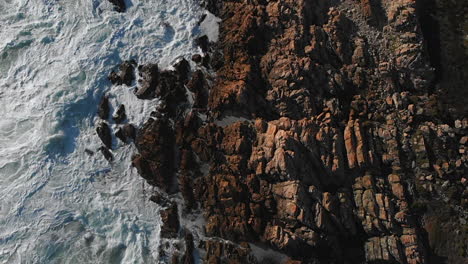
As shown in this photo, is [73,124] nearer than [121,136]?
No

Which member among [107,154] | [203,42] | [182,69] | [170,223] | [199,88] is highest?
[203,42]

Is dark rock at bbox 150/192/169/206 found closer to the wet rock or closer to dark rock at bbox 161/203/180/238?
dark rock at bbox 161/203/180/238

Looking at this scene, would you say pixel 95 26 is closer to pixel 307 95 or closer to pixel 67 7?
pixel 67 7

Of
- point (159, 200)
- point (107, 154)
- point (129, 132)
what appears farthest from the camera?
point (129, 132)

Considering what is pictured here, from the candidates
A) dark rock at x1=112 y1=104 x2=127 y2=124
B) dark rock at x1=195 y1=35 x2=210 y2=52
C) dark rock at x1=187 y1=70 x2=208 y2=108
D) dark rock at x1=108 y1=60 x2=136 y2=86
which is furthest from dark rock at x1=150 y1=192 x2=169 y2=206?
dark rock at x1=195 y1=35 x2=210 y2=52

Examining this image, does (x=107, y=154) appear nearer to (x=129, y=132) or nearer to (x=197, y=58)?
(x=129, y=132)

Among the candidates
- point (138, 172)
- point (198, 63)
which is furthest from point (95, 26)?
point (138, 172)

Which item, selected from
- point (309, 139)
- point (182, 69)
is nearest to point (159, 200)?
point (182, 69)
